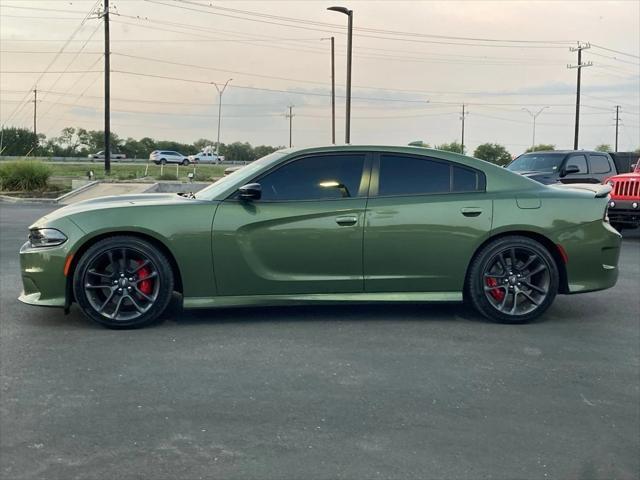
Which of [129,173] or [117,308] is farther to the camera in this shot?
[129,173]

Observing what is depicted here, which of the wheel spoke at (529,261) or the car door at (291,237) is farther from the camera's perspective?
the wheel spoke at (529,261)

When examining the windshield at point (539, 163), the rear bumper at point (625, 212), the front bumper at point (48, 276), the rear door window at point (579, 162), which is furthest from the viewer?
the windshield at point (539, 163)

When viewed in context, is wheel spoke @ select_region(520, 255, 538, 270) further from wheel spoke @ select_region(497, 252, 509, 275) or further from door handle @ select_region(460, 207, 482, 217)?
door handle @ select_region(460, 207, 482, 217)

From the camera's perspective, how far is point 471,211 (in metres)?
6.14

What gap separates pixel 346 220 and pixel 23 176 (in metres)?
24.9

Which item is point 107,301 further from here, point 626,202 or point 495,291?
point 626,202

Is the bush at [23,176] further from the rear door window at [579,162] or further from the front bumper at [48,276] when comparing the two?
the front bumper at [48,276]

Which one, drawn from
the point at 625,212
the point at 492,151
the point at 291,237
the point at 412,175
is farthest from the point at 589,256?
the point at 492,151

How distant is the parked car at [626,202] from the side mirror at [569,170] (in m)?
3.56

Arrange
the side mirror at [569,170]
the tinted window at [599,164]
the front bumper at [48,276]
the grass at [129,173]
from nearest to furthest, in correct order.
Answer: the front bumper at [48,276] < the side mirror at [569,170] < the tinted window at [599,164] < the grass at [129,173]

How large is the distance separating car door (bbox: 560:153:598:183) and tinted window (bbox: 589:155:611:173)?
203 millimetres

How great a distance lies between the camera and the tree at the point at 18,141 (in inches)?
3152

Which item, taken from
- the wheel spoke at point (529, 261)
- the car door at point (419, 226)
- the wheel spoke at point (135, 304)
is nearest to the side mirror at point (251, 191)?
the car door at point (419, 226)

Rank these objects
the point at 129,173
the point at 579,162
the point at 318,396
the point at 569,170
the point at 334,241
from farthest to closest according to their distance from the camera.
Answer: the point at 129,173 → the point at 579,162 → the point at 569,170 → the point at 334,241 → the point at 318,396
